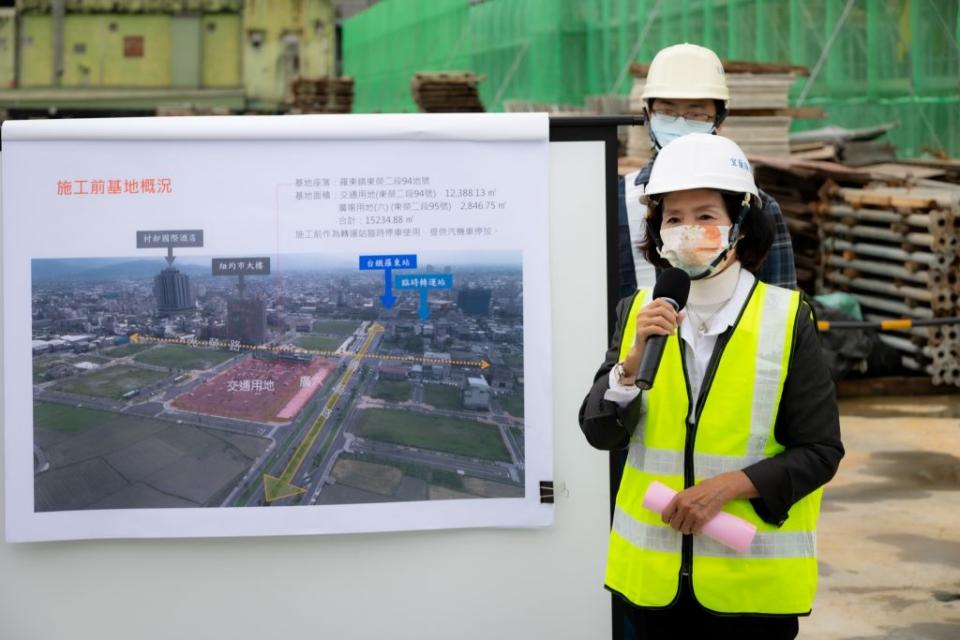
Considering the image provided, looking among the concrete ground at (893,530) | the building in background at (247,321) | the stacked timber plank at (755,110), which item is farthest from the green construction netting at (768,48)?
the building in background at (247,321)

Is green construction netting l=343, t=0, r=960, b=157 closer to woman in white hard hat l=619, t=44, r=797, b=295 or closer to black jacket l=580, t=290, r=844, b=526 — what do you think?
woman in white hard hat l=619, t=44, r=797, b=295

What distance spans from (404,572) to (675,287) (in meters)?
1.61

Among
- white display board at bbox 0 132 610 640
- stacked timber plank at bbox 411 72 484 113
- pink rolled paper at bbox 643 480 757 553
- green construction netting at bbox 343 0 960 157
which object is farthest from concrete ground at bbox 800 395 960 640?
stacked timber plank at bbox 411 72 484 113

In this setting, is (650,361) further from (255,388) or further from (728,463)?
(255,388)

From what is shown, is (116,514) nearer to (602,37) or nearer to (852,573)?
(852,573)

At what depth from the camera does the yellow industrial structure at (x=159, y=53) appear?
37781 mm

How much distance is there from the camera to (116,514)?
4.26 metres

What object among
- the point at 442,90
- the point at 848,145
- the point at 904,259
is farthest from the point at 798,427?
the point at 442,90

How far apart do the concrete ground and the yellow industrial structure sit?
91.4 ft

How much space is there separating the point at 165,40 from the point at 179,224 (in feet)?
119

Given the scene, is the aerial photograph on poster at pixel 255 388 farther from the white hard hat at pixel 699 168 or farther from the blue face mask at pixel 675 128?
the white hard hat at pixel 699 168

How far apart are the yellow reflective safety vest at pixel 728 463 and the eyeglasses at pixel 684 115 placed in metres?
1.60

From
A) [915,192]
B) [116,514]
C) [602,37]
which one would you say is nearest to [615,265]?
[116,514]

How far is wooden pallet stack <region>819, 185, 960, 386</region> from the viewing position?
41.1 feet
